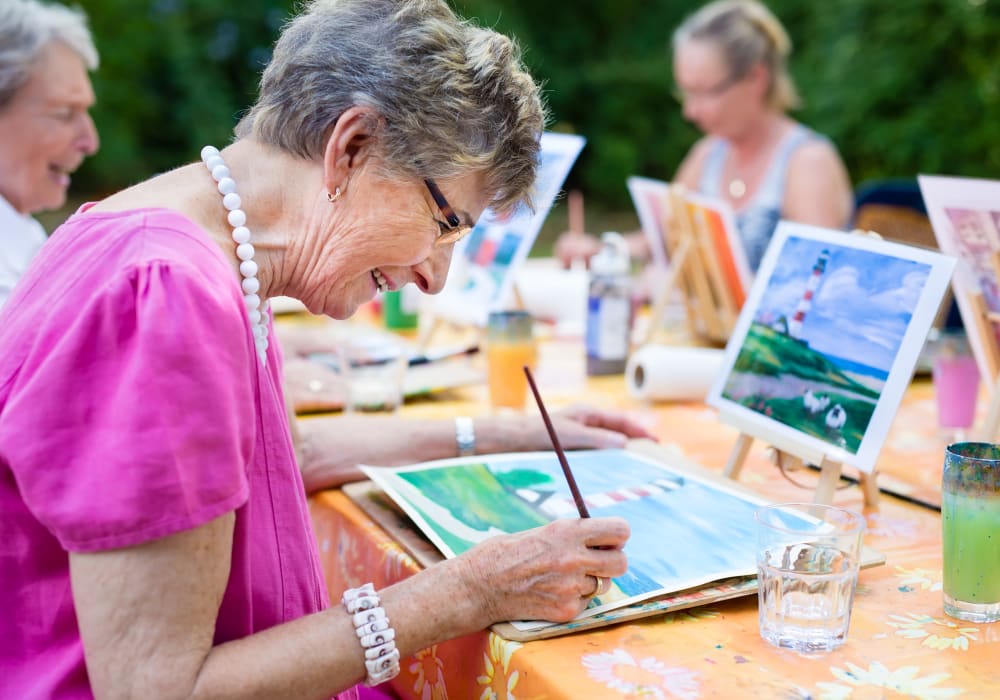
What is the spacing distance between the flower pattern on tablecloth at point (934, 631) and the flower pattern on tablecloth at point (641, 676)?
0.85ft

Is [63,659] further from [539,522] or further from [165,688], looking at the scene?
[539,522]

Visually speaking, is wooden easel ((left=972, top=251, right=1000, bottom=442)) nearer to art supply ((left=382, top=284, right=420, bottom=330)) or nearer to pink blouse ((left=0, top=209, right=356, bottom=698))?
pink blouse ((left=0, top=209, right=356, bottom=698))

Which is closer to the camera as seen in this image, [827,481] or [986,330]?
[827,481]

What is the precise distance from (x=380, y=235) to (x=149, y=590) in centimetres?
49

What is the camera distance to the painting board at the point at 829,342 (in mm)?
1365

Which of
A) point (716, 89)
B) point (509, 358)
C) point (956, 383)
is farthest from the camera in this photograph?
point (716, 89)

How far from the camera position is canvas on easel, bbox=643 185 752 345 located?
8.01 ft

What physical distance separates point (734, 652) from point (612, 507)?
36 centimetres

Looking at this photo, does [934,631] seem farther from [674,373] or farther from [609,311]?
[609,311]

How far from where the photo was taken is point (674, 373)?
2.06m

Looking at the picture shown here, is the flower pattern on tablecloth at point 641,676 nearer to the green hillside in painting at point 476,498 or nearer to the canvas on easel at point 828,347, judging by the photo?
the green hillside in painting at point 476,498

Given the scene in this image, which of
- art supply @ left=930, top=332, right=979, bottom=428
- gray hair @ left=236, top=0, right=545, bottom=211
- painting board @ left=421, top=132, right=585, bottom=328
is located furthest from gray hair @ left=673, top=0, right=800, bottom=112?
gray hair @ left=236, top=0, right=545, bottom=211

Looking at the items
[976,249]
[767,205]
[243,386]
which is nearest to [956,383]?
[976,249]

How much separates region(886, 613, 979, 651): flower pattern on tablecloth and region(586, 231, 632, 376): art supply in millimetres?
1232
